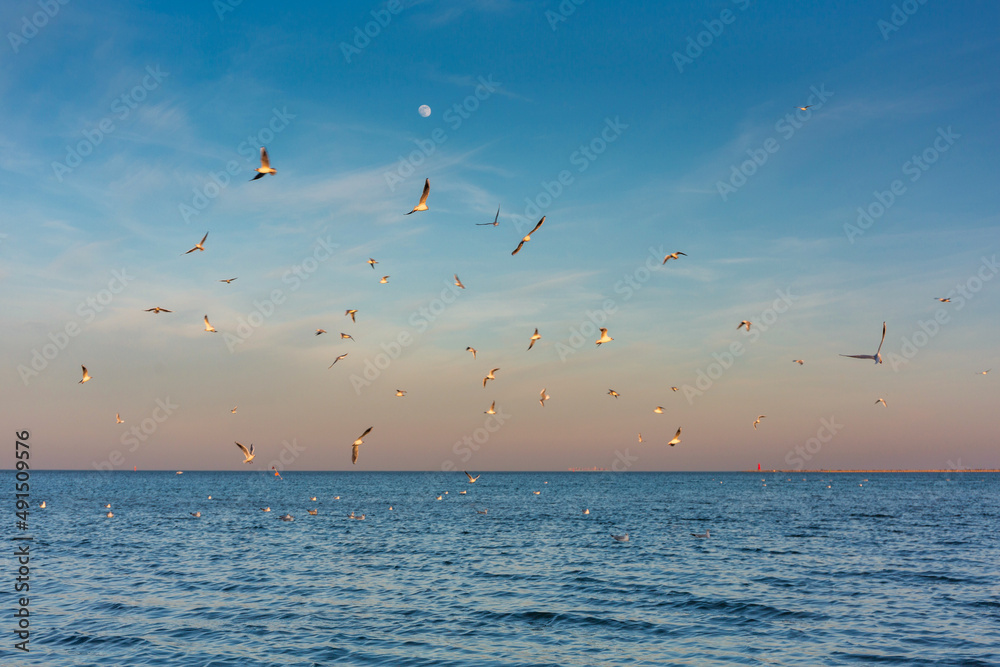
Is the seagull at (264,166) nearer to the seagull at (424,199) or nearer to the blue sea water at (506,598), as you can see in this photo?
the seagull at (424,199)

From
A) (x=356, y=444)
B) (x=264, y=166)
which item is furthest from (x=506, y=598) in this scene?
(x=264, y=166)

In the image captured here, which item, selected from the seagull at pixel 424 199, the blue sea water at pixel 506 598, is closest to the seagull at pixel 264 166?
the seagull at pixel 424 199

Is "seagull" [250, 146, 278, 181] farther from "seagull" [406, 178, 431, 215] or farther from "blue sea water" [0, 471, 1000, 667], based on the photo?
"blue sea water" [0, 471, 1000, 667]

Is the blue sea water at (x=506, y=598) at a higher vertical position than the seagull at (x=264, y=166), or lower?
lower

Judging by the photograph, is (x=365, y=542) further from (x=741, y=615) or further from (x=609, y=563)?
(x=741, y=615)

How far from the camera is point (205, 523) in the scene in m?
60.2

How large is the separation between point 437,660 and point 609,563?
62.0ft

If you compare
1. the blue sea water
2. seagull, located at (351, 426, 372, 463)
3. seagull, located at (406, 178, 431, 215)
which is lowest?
the blue sea water

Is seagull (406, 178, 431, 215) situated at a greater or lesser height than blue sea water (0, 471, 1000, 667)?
greater

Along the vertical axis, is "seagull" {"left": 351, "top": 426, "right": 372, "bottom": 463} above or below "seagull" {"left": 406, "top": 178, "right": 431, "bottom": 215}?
below

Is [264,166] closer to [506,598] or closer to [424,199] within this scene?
[424,199]

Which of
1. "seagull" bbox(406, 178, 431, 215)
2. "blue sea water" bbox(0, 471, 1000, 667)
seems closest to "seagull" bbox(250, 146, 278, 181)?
"seagull" bbox(406, 178, 431, 215)

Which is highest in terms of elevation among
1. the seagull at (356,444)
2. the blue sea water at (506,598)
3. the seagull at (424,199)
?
the seagull at (424,199)

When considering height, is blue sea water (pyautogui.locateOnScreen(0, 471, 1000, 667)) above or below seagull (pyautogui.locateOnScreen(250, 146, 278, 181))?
below
